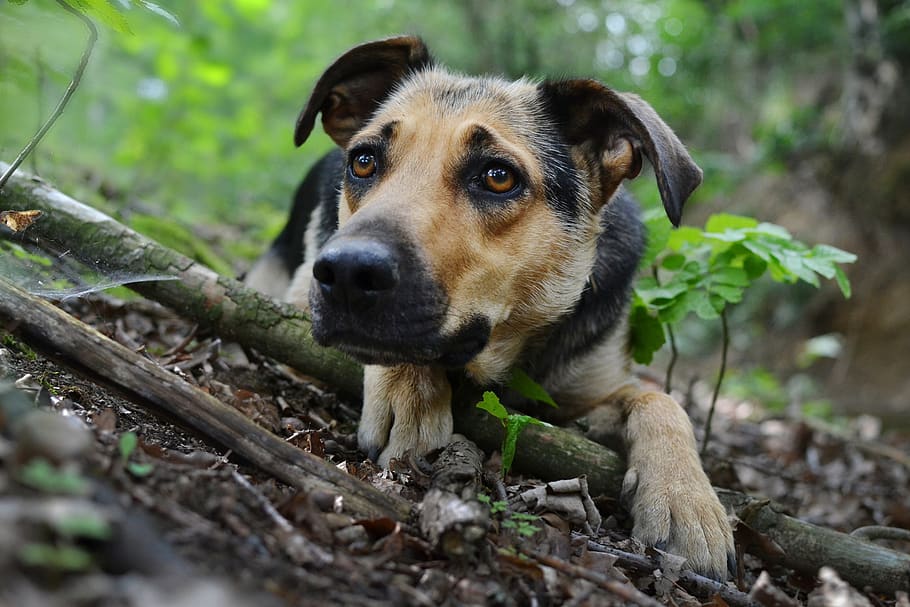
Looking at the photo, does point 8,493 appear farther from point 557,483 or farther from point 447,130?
point 447,130

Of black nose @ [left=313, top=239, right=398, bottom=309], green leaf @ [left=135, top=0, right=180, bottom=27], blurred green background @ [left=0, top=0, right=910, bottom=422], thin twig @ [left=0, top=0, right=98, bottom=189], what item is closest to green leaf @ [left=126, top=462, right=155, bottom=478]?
black nose @ [left=313, top=239, right=398, bottom=309]

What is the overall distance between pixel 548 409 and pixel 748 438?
363 cm

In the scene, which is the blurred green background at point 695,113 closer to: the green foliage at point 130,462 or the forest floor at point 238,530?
the forest floor at point 238,530

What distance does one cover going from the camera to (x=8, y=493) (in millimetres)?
1320

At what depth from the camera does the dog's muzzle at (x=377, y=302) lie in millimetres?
2676

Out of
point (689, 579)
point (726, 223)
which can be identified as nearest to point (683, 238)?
point (726, 223)

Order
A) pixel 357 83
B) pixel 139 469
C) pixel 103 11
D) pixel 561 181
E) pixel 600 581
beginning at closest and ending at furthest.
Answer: pixel 139 469
pixel 600 581
pixel 103 11
pixel 561 181
pixel 357 83

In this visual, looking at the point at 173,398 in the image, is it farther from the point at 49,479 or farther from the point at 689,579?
the point at 689,579

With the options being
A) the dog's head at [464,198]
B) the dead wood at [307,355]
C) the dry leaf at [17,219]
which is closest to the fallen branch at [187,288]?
the dead wood at [307,355]

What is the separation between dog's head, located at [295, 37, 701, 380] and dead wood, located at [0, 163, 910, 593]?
53 cm

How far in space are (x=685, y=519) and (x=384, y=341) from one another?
1470mm

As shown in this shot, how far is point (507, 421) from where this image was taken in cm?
299

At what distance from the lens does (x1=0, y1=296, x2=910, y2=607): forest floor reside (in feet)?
4.19

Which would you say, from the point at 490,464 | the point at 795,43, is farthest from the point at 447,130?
the point at 795,43
